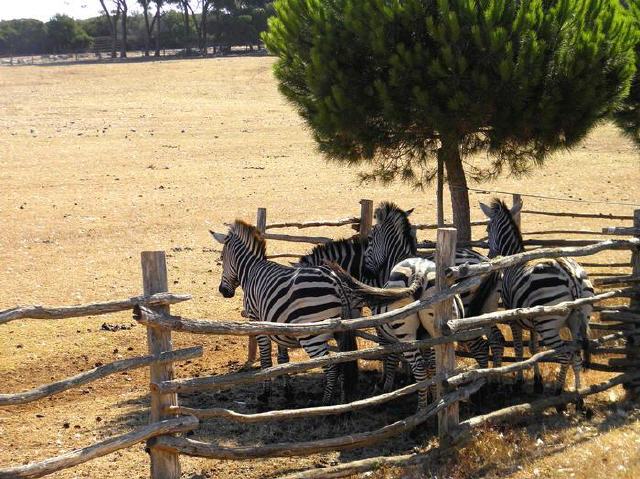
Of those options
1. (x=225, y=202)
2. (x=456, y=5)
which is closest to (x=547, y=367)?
(x=456, y=5)

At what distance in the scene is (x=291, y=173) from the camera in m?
26.1

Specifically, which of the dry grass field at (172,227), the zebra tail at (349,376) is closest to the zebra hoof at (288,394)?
the dry grass field at (172,227)

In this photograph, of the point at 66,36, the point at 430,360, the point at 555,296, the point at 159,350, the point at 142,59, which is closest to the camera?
the point at 159,350

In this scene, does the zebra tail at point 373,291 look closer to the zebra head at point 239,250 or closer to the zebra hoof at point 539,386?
the zebra hoof at point 539,386

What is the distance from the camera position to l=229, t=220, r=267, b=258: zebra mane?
9633mm

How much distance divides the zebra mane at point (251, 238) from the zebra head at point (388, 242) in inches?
47.1

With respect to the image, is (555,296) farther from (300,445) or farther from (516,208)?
(300,445)

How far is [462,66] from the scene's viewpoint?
10.0 metres

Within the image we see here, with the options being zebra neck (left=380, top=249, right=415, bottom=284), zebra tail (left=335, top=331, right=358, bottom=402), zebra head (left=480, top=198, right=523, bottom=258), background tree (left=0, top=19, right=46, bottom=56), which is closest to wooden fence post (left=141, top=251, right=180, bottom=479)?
zebra tail (left=335, top=331, right=358, bottom=402)

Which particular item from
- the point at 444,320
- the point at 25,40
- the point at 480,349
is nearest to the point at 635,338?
the point at 480,349

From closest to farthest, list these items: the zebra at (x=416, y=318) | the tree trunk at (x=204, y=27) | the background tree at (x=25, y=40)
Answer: the zebra at (x=416, y=318), the tree trunk at (x=204, y=27), the background tree at (x=25, y=40)

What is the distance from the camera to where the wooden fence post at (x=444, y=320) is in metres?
6.96

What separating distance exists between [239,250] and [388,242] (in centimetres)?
166

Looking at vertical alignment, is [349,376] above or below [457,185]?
below
